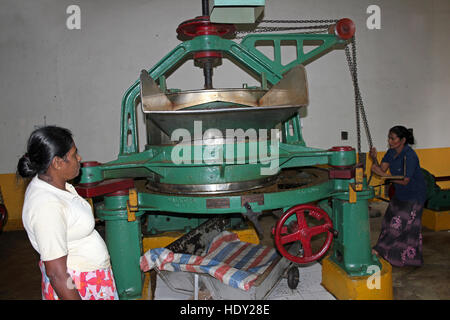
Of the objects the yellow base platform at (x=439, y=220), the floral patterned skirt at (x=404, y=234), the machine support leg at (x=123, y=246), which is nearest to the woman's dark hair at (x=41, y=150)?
the machine support leg at (x=123, y=246)

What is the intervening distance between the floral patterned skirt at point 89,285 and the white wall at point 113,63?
329 centimetres

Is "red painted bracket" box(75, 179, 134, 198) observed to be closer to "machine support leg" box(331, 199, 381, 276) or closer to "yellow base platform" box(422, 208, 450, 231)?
"machine support leg" box(331, 199, 381, 276)

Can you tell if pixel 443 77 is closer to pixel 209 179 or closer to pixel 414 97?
pixel 414 97

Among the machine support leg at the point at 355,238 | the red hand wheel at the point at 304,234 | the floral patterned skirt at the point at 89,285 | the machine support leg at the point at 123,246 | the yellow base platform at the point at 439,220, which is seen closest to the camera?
the floral patterned skirt at the point at 89,285

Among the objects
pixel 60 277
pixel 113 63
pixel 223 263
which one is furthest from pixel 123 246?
pixel 113 63

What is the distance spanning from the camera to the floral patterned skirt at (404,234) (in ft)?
9.57

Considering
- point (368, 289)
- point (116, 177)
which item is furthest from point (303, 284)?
point (116, 177)

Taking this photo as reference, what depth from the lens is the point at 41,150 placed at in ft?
4.05

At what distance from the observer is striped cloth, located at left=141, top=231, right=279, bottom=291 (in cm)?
188

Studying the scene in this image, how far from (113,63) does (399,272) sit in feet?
12.6

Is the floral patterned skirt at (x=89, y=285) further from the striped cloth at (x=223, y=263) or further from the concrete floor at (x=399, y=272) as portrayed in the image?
the concrete floor at (x=399, y=272)

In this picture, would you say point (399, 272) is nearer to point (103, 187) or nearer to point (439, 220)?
point (439, 220)

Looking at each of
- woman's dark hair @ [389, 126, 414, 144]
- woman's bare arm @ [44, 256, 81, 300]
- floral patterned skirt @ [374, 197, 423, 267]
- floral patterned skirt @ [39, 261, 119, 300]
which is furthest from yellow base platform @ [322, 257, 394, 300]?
woman's bare arm @ [44, 256, 81, 300]

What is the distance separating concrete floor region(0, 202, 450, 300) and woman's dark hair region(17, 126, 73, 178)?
193cm
